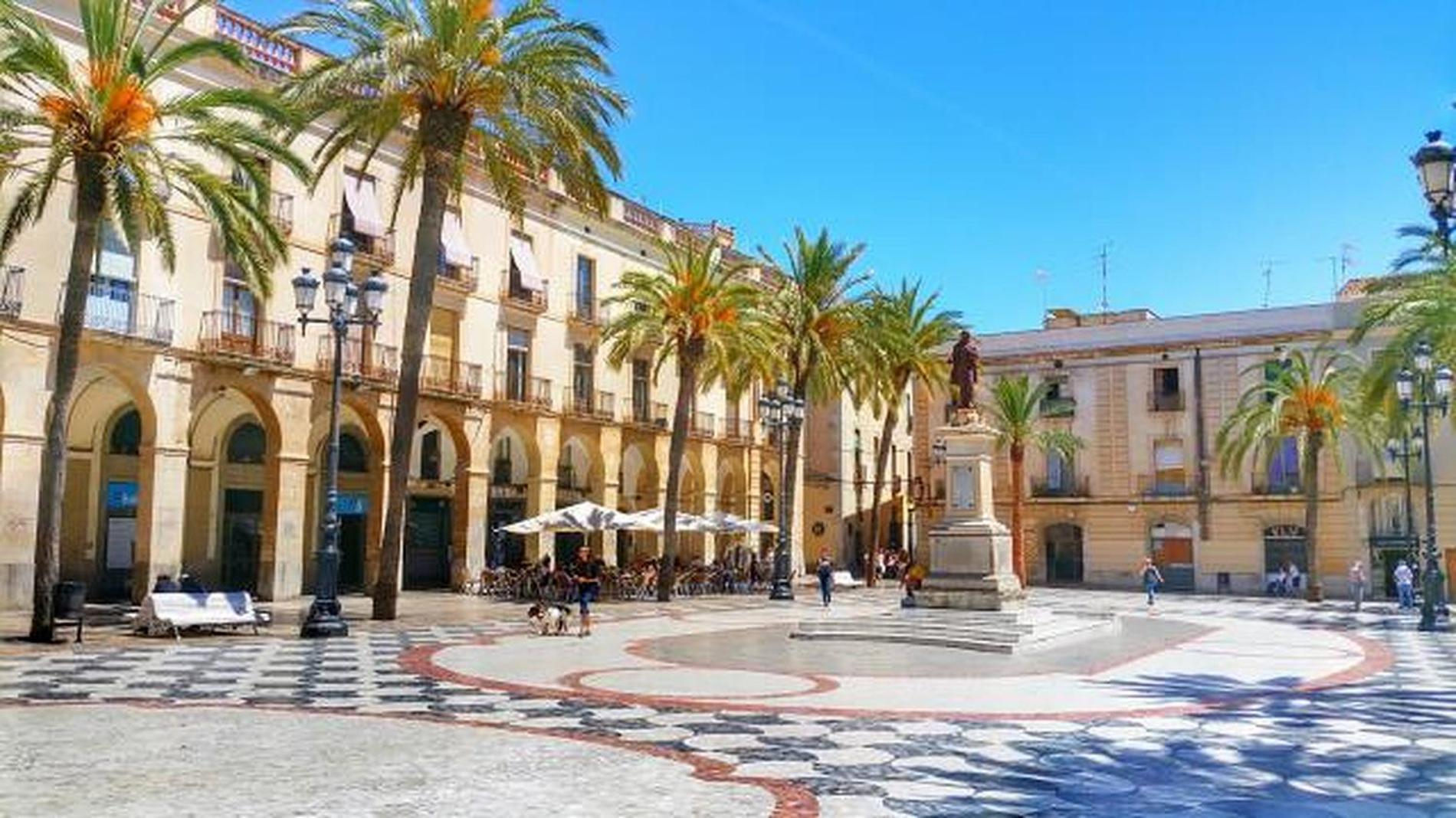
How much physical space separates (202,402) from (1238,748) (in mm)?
25277

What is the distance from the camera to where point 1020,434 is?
47.7m

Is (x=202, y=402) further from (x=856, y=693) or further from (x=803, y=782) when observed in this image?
(x=803, y=782)

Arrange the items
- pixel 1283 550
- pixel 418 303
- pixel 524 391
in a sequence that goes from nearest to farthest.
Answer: pixel 418 303, pixel 524 391, pixel 1283 550

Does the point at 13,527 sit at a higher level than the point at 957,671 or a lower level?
higher

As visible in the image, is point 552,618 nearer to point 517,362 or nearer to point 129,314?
point 129,314

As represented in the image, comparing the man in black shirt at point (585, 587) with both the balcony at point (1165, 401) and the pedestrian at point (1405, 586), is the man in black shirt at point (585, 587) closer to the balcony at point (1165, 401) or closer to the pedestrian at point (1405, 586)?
the pedestrian at point (1405, 586)

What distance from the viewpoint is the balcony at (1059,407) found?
171ft

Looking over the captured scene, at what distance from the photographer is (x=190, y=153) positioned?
2842 cm

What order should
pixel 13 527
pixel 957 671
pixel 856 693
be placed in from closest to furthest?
pixel 856 693 → pixel 957 671 → pixel 13 527

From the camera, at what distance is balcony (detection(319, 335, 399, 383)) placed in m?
31.4

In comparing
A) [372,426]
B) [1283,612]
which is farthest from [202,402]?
[1283,612]

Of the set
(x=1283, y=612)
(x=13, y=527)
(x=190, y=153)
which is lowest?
(x=1283, y=612)

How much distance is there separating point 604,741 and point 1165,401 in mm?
45187

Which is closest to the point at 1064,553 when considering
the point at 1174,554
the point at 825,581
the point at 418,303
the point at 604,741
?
the point at 1174,554
